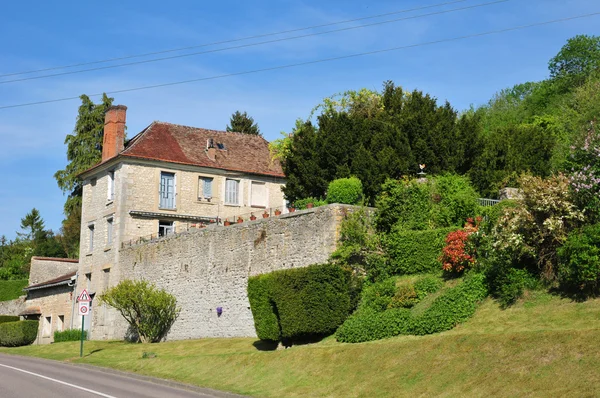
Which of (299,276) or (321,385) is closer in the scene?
(321,385)

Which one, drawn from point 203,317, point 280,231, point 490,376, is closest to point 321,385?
point 490,376

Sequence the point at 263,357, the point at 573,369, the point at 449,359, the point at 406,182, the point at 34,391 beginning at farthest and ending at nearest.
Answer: the point at 406,182 < the point at 263,357 < the point at 34,391 < the point at 449,359 < the point at 573,369

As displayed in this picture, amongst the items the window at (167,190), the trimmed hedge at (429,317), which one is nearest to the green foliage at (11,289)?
the window at (167,190)

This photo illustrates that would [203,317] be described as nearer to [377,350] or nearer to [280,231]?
[280,231]

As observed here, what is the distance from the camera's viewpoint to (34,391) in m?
17.9

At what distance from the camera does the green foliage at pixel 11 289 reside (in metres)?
57.4

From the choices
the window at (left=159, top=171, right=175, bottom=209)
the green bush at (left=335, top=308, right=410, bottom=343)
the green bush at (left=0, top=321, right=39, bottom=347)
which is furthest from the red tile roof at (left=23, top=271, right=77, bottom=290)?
the green bush at (left=335, top=308, right=410, bottom=343)

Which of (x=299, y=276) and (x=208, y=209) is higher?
(x=208, y=209)

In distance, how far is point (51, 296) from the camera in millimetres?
45969

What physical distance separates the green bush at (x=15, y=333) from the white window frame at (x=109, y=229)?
271 inches

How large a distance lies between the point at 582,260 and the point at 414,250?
6.97 metres

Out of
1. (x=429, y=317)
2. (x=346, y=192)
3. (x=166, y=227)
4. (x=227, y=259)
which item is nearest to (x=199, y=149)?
(x=166, y=227)

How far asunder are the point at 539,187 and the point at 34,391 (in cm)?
1291

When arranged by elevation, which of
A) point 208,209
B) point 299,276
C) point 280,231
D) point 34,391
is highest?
point 208,209
